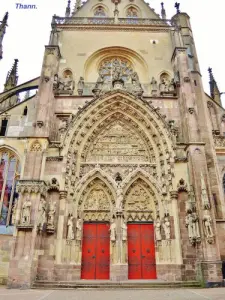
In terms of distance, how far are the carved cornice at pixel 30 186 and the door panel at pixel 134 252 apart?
184 inches

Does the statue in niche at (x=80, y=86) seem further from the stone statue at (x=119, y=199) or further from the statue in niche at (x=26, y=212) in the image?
the statue in niche at (x=26, y=212)

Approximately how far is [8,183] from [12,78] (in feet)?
34.7

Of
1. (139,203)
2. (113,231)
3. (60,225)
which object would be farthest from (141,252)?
(60,225)

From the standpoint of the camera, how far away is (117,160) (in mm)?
13922

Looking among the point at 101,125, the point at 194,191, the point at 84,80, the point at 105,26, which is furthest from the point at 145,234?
the point at 105,26

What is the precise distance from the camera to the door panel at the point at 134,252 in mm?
11892

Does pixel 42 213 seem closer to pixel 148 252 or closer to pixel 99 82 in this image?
pixel 148 252

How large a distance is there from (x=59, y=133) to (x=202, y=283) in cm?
942

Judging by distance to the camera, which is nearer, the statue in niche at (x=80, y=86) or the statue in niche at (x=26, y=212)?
the statue in niche at (x=26, y=212)

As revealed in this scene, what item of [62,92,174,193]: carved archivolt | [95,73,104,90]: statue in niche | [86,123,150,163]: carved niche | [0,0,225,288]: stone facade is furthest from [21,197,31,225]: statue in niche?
[95,73,104,90]: statue in niche

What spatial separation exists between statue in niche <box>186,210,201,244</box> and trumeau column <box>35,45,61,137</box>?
7706 mm

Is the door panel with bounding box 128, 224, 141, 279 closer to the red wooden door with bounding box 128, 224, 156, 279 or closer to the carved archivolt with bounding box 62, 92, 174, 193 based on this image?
the red wooden door with bounding box 128, 224, 156, 279

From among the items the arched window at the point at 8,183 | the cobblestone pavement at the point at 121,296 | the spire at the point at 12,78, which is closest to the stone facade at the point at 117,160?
the arched window at the point at 8,183

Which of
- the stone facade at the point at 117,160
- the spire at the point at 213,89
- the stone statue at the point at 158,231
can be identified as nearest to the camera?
the stone facade at the point at 117,160
